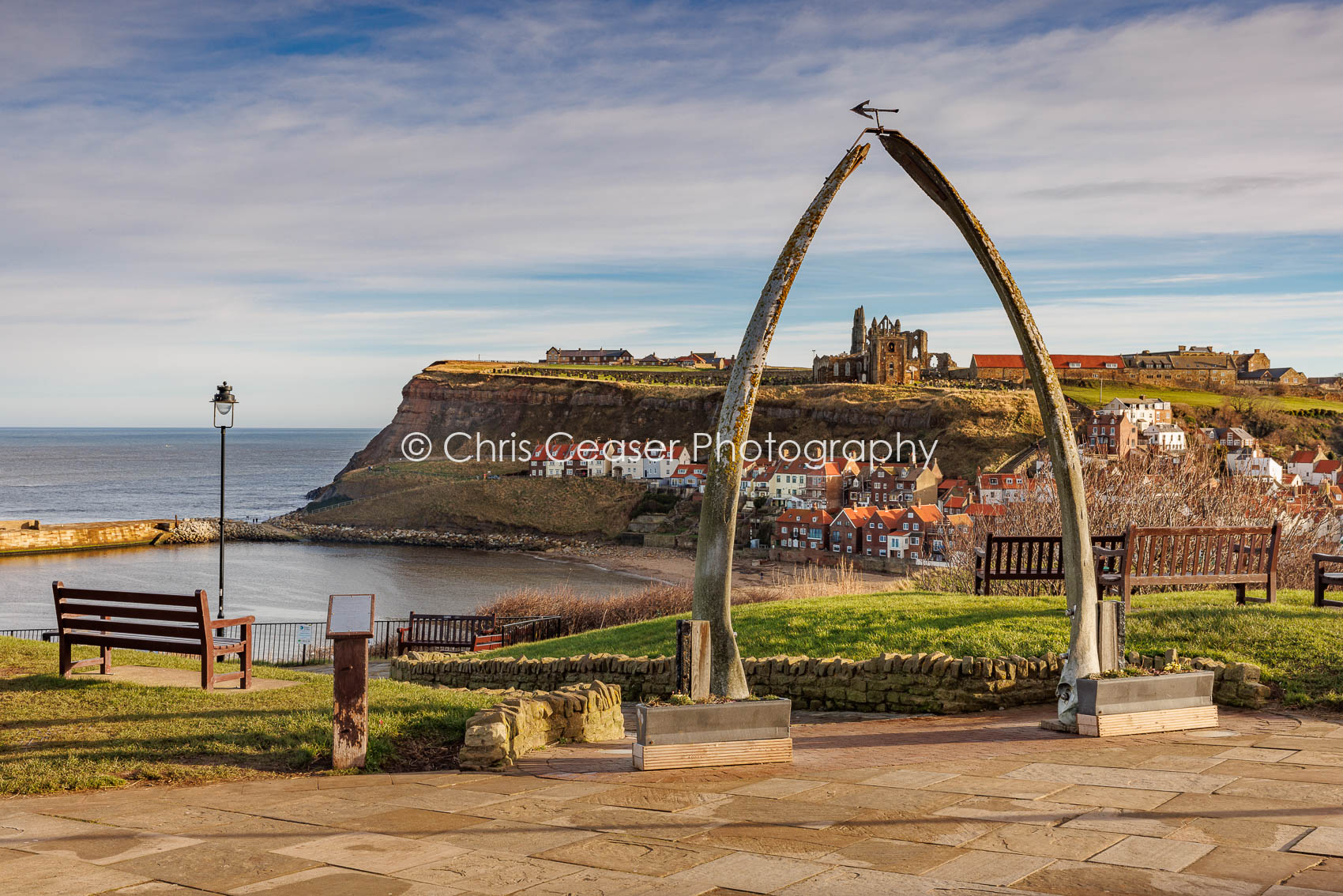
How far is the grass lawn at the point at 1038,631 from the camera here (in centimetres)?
996

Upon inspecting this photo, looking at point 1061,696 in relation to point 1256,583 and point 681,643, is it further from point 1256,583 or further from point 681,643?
point 1256,583

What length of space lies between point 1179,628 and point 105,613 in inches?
433

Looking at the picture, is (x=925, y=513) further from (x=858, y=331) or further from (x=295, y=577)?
(x=858, y=331)

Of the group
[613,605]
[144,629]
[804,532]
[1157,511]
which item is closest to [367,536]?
[804,532]

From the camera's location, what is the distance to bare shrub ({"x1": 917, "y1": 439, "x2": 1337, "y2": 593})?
953 inches

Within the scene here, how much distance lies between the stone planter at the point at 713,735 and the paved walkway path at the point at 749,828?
0.12 meters

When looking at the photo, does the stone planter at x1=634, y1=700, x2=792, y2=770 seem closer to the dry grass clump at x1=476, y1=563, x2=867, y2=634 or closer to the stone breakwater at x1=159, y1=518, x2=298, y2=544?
the dry grass clump at x1=476, y1=563, x2=867, y2=634

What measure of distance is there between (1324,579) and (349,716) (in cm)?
1110

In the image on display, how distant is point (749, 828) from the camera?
5.63m

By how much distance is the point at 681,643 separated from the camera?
7578 mm

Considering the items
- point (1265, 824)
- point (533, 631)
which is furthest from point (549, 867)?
point (533, 631)

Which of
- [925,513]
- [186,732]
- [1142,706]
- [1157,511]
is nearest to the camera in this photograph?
[186,732]

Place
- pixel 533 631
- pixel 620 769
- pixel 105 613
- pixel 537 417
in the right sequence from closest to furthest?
pixel 620 769, pixel 105 613, pixel 533 631, pixel 537 417

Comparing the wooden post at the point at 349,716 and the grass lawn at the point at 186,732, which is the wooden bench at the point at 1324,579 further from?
the wooden post at the point at 349,716
